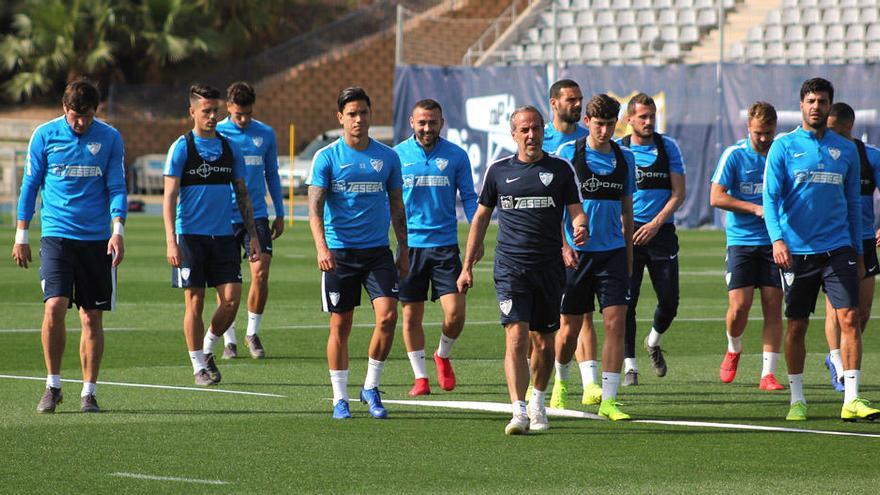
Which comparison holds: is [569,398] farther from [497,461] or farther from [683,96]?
[683,96]

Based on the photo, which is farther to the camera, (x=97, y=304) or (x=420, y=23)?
(x=420, y=23)

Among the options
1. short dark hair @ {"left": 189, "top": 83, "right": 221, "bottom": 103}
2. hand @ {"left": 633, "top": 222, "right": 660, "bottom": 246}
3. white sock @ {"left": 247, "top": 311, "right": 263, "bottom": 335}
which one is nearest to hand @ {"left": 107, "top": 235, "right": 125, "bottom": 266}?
short dark hair @ {"left": 189, "top": 83, "right": 221, "bottom": 103}

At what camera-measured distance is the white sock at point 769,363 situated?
1212 centimetres

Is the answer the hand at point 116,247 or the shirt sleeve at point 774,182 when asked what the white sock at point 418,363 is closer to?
the hand at point 116,247

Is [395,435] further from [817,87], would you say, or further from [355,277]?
[817,87]

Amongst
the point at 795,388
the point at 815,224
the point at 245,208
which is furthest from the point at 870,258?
the point at 245,208

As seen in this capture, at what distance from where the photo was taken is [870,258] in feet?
40.5

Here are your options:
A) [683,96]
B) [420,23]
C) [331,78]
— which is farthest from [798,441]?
[331,78]

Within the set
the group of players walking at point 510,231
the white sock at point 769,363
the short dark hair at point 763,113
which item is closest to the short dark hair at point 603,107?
the group of players walking at point 510,231

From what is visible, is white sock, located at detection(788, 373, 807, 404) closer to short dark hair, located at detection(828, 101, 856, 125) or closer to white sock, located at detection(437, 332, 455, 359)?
short dark hair, located at detection(828, 101, 856, 125)

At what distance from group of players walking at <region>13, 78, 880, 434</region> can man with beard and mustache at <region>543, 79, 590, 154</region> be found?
0.02 metres

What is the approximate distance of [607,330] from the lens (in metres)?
10.6

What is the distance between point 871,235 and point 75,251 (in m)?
6.04

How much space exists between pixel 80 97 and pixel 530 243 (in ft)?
10.0
